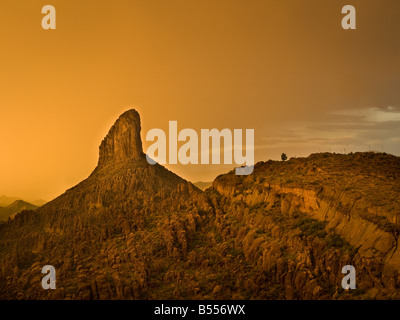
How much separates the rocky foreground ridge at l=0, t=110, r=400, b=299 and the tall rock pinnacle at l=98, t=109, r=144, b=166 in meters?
7.04

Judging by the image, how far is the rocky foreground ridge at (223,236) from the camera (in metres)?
59.3

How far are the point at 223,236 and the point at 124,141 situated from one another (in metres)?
47.5

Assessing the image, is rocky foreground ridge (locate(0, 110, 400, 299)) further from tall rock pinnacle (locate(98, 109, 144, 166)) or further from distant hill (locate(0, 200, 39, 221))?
distant hill (locate(0, 200, 39, 221))

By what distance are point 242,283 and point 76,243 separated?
38570mm

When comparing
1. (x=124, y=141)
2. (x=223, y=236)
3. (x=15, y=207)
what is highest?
(x=124, y=141)

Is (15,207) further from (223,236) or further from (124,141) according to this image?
(223,236)

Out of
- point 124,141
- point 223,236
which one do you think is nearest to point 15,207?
point 124,141

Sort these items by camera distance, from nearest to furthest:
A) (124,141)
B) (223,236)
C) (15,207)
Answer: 1. (223,236)
2. (124,141)
3. (15,207)

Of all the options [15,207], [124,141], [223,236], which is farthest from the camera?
[15,207]

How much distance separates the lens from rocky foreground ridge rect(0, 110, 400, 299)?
59.3 metres

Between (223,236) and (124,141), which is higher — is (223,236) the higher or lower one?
the lower one

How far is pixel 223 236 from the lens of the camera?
79.8 m

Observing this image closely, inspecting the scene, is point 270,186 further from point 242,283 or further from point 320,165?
point 242,283

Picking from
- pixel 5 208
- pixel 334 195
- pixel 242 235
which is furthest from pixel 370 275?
pixel 5 208
